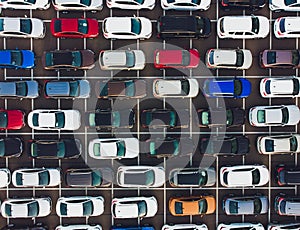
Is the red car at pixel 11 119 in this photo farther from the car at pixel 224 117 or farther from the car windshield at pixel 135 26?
the car at pixel 224 117

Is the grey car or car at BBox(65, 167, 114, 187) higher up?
the grey car

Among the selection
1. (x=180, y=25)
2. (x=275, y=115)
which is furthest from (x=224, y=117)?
(x=180, y=25)

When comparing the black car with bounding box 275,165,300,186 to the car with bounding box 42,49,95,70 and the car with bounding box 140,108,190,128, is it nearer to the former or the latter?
the car with bounding box 140,108,190,128

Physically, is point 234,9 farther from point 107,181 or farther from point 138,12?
point 107,181

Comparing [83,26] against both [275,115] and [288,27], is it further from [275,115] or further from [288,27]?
[275,115]

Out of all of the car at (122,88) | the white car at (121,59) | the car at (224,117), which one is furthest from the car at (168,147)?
the white car at (121,59)

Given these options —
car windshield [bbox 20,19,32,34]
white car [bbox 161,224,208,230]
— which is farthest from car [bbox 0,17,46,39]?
white car [bbox 161,224,208,230]

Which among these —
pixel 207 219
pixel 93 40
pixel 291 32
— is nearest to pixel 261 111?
pixel 291 32
